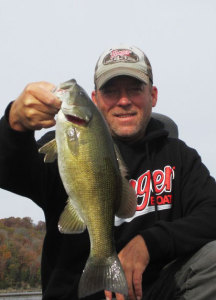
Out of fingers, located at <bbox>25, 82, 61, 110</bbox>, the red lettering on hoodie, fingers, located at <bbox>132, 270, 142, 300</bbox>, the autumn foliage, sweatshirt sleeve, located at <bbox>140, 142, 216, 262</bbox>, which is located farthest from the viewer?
the autumn foliage

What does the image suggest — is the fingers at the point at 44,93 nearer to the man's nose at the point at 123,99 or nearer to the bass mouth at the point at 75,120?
the bass mouth at the point at 75,120

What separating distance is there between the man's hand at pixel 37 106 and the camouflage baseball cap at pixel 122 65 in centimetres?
170

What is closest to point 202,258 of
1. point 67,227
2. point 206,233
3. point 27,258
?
point 206,233

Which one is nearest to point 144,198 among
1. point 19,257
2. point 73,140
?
point 73,140

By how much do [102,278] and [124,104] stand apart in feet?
6.66

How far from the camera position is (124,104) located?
475 cm

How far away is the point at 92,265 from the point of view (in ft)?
10.7

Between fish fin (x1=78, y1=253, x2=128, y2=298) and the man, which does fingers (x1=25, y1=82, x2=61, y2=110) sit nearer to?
the man

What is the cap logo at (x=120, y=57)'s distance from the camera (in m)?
4.93

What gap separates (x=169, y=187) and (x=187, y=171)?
27cm

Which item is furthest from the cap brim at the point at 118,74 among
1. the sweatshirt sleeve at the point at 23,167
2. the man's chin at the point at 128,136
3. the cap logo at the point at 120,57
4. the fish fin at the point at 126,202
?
the fish fin at the point at 126,202

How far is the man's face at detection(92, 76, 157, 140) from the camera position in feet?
15.7

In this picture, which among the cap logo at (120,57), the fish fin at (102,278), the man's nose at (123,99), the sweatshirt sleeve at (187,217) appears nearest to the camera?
the fish fin at (102,278)

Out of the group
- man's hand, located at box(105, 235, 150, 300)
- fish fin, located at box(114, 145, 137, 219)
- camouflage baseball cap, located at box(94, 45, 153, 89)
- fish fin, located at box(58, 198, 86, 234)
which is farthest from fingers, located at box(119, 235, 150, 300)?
camouflage baseball cap, located at box(94, 45, 153, 89)
